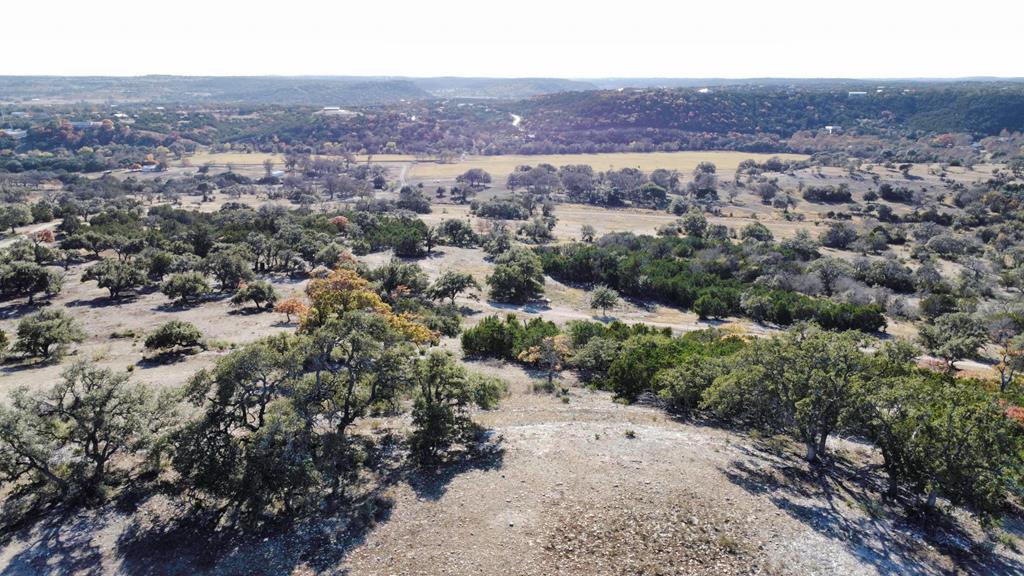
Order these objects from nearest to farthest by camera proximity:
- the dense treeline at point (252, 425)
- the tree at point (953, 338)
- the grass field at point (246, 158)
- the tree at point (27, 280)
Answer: the dense treeline at point (252, 425)
the tree at point (953, 338)
the tree at point (27, 280)
the grass field at point (246, 158)

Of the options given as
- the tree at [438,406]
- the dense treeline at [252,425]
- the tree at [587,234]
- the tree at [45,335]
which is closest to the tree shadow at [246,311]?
the tree at [45,335]

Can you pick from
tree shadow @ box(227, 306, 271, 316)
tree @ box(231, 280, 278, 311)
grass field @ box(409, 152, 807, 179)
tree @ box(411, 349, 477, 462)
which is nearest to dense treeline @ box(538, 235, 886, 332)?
tree @ box(231, 280, 278, 311)

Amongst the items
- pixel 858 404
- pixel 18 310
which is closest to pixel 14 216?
pixel 18 310

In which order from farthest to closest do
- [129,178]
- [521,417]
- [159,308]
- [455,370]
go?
[129,178] < [159,308] < [521,417] < [455,370]

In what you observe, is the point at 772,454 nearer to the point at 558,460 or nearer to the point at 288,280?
the point at 558,460

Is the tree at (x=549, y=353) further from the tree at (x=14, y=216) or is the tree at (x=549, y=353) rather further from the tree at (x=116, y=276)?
the tree at (x=14, y=216)

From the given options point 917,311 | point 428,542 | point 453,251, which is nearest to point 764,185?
point 917,311
